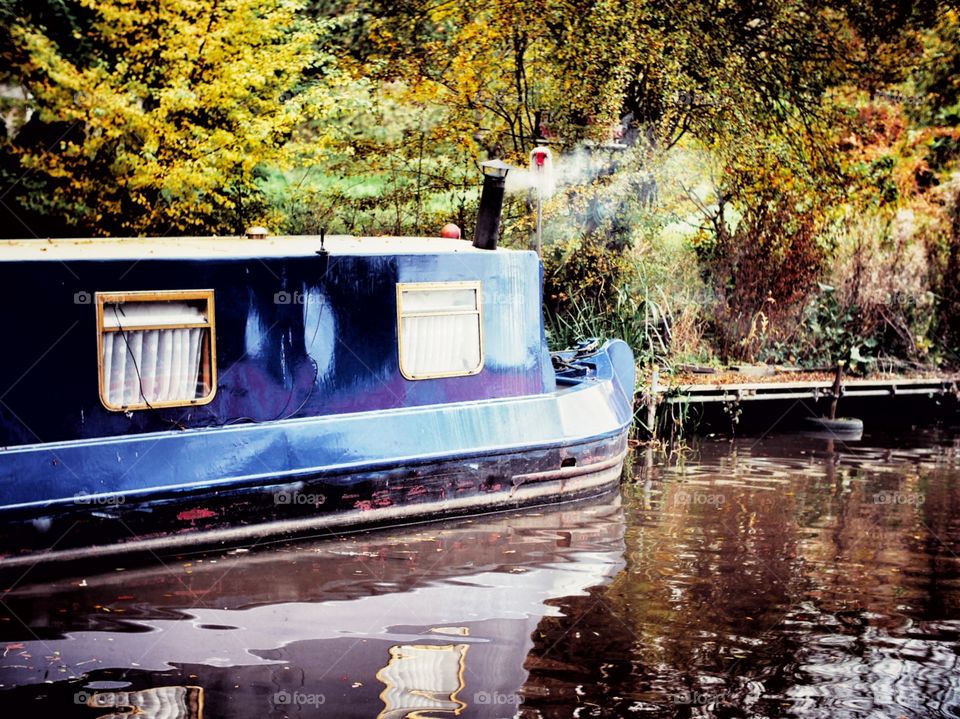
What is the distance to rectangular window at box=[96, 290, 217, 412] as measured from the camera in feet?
26.3

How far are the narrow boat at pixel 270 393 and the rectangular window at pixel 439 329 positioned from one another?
0.06ft

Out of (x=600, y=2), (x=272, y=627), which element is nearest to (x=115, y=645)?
(x=272, y=627)

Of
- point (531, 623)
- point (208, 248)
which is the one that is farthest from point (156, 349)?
point (531, 623)

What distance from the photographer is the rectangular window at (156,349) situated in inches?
316

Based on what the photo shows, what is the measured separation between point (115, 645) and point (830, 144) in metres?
14.0

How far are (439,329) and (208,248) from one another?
2037mm

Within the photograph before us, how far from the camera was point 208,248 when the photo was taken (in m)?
8.61

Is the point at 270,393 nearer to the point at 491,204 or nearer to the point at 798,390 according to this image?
the point at 491,204

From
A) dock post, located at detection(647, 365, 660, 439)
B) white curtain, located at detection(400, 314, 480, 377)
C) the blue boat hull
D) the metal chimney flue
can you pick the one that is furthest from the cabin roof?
dock post, located at detection(647, 365, 660, 439)

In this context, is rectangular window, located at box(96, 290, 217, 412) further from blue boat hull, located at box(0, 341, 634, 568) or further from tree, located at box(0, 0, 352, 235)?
tree, located at box(0, 0, 352, 235)

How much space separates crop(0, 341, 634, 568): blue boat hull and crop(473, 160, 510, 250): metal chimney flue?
144 cm

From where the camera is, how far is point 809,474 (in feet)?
39.9

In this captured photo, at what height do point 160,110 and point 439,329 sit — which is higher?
point 160,110

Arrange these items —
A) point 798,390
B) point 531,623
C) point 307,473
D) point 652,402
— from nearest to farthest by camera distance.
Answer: point 531,623, point 307,473, point 652,402, point 798,390
